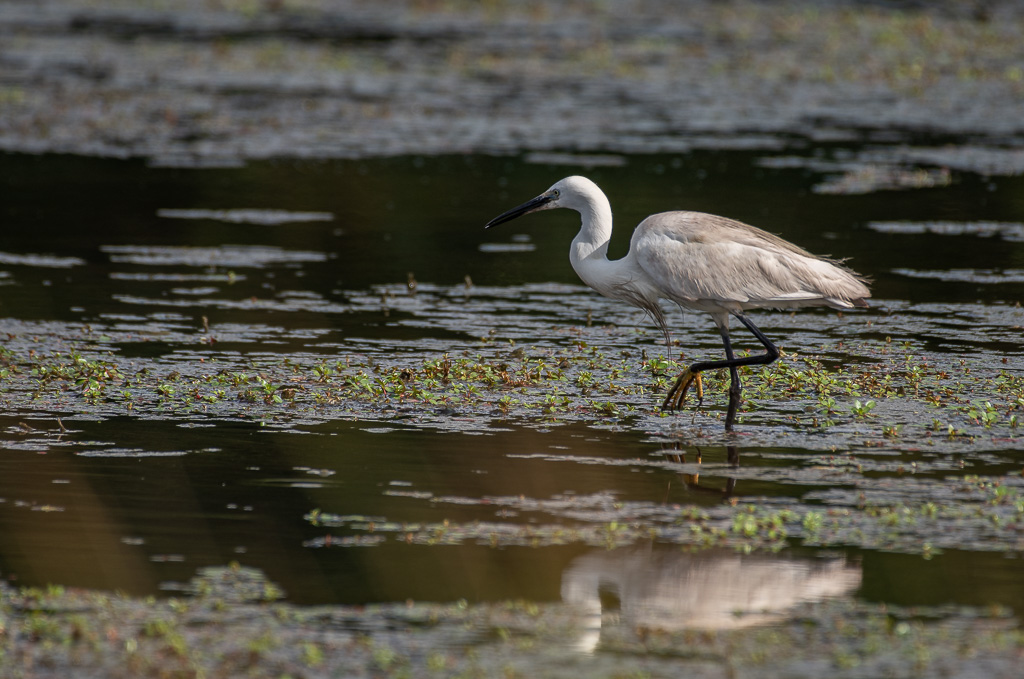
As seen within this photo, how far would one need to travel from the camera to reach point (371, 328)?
36.1 feet

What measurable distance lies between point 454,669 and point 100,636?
130 centimetres

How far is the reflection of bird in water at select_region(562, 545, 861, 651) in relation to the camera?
572 cm

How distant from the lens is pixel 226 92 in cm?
2219

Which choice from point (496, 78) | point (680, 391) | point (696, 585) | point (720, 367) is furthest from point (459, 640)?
point (496, 78)

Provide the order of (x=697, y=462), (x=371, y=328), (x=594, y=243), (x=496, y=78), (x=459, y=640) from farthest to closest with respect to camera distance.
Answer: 1. (x=496, y=78)
2. (x=371, y=328)
3. (x=594, y=243)
4. (x=697, y=462)
5. (x=459, y=640)

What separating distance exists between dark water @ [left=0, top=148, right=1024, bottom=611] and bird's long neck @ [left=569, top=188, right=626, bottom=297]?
1229mm

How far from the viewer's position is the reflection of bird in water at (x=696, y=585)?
18.8 ft

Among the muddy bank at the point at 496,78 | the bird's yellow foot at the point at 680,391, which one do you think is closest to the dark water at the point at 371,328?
the bird's yellow foot at the point at 680,391

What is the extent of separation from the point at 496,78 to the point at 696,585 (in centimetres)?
1828

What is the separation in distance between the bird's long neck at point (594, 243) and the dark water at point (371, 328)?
Result: 1.23 metres

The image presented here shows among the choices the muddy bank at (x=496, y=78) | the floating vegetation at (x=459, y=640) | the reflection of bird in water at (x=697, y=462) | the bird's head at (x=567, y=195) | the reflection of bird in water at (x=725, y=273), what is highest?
the muddy bank at (x=496, y=78)

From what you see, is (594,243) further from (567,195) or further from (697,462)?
(697,462)

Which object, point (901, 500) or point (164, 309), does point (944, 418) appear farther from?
point (164, 309)

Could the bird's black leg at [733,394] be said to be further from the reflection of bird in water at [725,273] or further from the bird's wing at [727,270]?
the bird's wing at [727,270]
